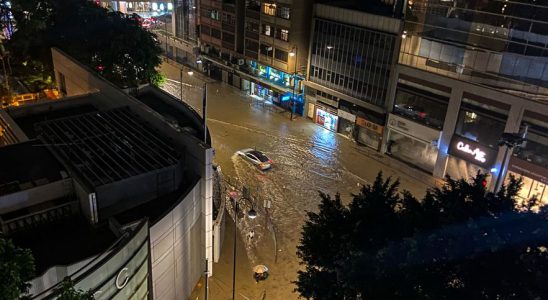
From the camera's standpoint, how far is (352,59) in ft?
138

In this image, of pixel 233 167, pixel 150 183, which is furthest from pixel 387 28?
pixel 150 183

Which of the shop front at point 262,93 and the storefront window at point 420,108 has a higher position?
the storefront window at point 420,108

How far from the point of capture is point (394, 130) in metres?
39.7

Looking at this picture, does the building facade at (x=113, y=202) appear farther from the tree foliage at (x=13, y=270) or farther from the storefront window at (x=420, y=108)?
the storefront window at (x=420, y=108)

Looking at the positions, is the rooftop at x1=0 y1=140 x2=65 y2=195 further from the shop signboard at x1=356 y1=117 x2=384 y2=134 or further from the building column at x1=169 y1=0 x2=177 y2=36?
the building column at x1=169 y1=0 x2=177 y2=36

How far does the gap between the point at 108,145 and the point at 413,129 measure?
2591 cm

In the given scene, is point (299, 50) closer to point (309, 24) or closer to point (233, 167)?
point (309, 24)

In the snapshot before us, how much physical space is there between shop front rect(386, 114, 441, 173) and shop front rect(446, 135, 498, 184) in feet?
4.98

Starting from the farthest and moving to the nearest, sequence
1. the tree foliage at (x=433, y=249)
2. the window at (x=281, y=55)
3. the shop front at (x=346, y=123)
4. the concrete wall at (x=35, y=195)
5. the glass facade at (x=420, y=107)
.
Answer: the window at (x=281, y=55)
the shop front at (x=346, y=123)
the glass facade at (x=420, y=107)
the concrete wall at (x=35, y=195)
the tree foliage at (x=433, y=249)

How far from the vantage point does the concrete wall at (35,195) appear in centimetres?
1711

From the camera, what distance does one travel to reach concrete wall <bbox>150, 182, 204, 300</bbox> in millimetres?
18391

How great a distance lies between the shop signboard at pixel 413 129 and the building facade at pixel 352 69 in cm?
130

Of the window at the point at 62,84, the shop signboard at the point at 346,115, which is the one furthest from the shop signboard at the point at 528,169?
the window at the point at 62,84

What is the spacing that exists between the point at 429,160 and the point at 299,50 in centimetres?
1815
